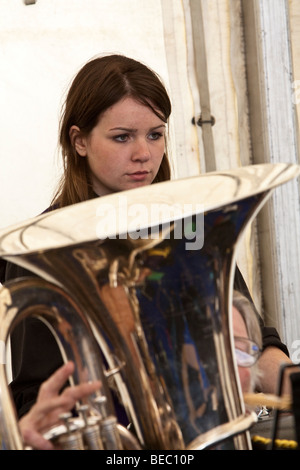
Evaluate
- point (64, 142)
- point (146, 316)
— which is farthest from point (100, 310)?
point (64, 142)

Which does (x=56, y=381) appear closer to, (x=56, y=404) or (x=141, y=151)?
(x=56, y=404)

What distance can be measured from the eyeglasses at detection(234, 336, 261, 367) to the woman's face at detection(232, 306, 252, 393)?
0.04ft

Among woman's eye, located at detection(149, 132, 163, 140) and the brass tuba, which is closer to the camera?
the brass tuba

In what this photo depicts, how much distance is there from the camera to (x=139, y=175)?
1.20 metres

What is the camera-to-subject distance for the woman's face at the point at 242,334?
2.93ft

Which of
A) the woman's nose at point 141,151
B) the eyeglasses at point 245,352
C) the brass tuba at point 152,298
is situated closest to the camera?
the brass tuba at point 152,298

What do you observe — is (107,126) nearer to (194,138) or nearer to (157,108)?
(157,108)

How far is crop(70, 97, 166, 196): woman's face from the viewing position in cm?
119

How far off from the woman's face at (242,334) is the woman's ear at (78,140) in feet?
1.59

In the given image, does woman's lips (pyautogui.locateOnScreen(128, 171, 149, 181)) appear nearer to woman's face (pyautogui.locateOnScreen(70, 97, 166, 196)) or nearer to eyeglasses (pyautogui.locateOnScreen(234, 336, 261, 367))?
woman's face (pyautogui.locateOnScreen(70, 97, 166, 196))

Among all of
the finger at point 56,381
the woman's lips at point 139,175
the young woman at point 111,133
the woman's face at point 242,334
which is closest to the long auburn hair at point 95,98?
the young woman at point 111,133

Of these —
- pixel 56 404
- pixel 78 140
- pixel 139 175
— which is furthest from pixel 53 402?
pixel 78 140

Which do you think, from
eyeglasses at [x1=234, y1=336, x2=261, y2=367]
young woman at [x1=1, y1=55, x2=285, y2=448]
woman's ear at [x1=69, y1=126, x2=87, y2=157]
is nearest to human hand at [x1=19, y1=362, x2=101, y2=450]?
eyeglasses at [x1=234, y1=336, x2=261, y2=367]

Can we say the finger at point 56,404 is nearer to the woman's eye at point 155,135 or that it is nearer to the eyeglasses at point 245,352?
the eyeglasses at point 245,352
